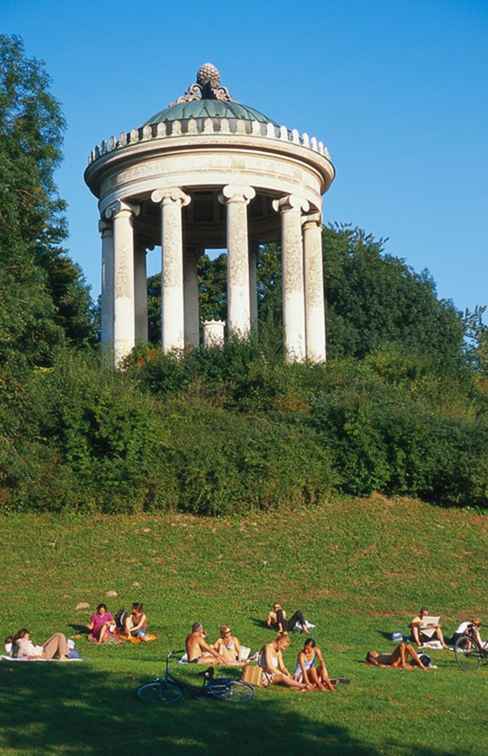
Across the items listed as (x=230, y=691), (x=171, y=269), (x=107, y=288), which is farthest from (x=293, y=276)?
(x=230, y=691)

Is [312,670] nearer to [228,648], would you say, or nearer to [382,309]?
[228,648]

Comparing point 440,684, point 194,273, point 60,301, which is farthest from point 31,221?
point 440,684

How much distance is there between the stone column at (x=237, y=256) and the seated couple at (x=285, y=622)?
18.7 metres

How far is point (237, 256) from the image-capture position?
38.8 metres

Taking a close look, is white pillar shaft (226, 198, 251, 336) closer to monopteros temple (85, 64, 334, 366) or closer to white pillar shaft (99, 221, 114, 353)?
monopteros temple (85, 64, 334, 366)

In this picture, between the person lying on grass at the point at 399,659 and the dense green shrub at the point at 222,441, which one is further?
the dense green shrub at the point at 222,441

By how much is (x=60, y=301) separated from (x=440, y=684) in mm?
38169

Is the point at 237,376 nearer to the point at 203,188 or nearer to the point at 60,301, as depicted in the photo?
the point at 203,188

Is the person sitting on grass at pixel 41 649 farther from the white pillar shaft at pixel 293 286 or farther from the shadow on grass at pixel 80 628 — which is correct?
the white pillar shaft at pixel 293 286

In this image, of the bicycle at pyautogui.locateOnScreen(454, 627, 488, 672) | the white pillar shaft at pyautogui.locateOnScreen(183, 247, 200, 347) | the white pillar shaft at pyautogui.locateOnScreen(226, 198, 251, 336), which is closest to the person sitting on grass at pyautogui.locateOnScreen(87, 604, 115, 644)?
the bicycle at pyautogui.locateOnScreen(454, 627, 488, 672)

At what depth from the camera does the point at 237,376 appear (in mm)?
34938

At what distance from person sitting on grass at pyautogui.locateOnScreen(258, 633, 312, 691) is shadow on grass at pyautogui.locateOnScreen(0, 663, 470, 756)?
51 centimetres

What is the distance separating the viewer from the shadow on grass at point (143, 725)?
11.6 m

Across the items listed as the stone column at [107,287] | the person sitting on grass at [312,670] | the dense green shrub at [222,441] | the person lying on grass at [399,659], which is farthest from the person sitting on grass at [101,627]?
the stone column at [107,287]
